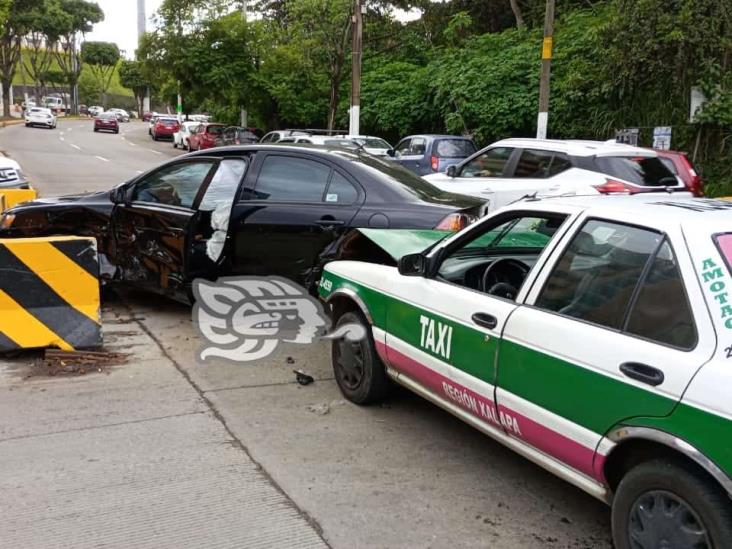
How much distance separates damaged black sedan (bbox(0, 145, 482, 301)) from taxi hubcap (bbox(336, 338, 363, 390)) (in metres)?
1.28

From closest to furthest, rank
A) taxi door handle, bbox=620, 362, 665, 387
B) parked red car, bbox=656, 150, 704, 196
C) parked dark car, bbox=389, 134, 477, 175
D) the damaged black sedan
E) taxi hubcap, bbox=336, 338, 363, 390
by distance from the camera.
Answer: taxi door handle, bbox=620, 362, 665, 387
taxi hubcap, bbox=336, 338, 363, 390
the damaged black sedan
parked red car, bbox=656, 150, 704, 196
parked dark car, bbox=389, 134, 477, 175

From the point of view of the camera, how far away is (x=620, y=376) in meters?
2.67

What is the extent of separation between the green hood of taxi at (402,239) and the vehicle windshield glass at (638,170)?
167 inches

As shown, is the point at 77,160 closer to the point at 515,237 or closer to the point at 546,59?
the point at 546,59

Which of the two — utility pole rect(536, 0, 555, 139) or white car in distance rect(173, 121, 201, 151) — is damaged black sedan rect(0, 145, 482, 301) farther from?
white car in distance rect(173, 121, 201, 151)

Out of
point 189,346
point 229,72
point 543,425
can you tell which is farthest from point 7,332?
point 229,72

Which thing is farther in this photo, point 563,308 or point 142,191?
point 142,191

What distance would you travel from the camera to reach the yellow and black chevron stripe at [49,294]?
17.5 ft

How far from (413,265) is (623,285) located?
1335mm

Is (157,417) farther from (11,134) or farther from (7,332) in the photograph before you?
(11,134)

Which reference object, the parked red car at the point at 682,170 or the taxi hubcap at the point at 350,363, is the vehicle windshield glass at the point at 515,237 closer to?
the taxi hubcap at the point at 350,363

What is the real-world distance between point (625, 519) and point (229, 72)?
29790 mm

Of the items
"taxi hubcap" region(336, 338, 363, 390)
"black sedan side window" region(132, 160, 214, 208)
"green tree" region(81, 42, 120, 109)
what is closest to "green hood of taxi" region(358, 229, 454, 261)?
"taxi hubcap" region(336, 338, 363, 390)

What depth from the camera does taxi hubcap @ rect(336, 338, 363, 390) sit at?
4574 mm
